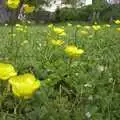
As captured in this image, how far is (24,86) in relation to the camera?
1.64 metres

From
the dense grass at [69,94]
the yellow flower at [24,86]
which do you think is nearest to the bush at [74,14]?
the dense grass at [69,94]

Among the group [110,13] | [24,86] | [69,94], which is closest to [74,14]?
[110,13]

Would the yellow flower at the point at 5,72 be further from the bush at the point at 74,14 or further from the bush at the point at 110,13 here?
the bush at the point at 74,14

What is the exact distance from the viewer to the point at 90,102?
101 inches

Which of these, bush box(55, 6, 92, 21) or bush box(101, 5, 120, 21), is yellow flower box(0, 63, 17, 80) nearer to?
bush box(101, 5, 120, 21)

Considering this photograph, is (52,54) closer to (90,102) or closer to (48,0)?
(90,102)

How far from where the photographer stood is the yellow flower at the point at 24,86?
5.33 ft

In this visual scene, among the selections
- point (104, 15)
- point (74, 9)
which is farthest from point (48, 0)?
point (104, 15)

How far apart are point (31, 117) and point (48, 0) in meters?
27.8

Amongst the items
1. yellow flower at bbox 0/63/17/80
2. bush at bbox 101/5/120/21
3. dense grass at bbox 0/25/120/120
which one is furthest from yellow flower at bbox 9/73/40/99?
bush at bbox 101/5/120/21

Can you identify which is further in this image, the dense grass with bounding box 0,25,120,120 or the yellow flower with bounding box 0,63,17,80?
the dense grass with bounding box 0,25,120,120

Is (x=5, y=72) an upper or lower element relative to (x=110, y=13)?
upper

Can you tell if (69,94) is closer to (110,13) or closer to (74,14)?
(110,13)

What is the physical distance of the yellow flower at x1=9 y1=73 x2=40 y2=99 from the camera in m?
1.63
